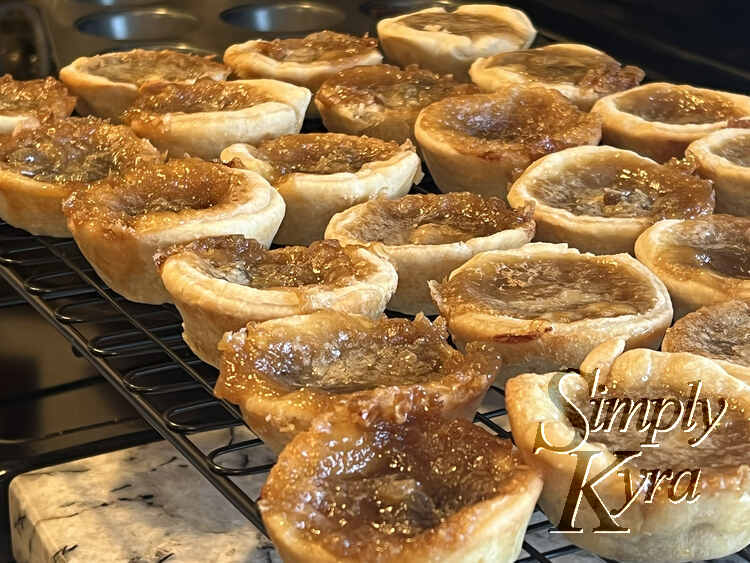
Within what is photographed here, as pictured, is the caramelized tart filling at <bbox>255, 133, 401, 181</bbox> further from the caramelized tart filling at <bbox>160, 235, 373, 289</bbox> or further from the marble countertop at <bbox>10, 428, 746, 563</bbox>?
the marble countertop at <bbox>10, 428, 746, 563</bbox>

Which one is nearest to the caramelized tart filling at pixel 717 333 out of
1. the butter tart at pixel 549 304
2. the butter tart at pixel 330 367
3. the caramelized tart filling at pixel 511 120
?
the butter tart at pixel 549 304

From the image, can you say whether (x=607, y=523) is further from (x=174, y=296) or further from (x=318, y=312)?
(x=174, y=296)

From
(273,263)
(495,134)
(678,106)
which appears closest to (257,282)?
(273,263)

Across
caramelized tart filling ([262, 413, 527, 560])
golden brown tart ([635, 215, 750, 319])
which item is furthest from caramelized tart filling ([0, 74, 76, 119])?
caramelized tart filling ([262, 413, 527, 560])

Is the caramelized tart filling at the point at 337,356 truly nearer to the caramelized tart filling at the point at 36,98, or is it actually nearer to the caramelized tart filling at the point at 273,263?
the caramelized tart filling at the point at 273,263

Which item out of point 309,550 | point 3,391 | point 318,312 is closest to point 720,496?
point 309,550

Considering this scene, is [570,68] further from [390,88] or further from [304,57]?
[304,57]
